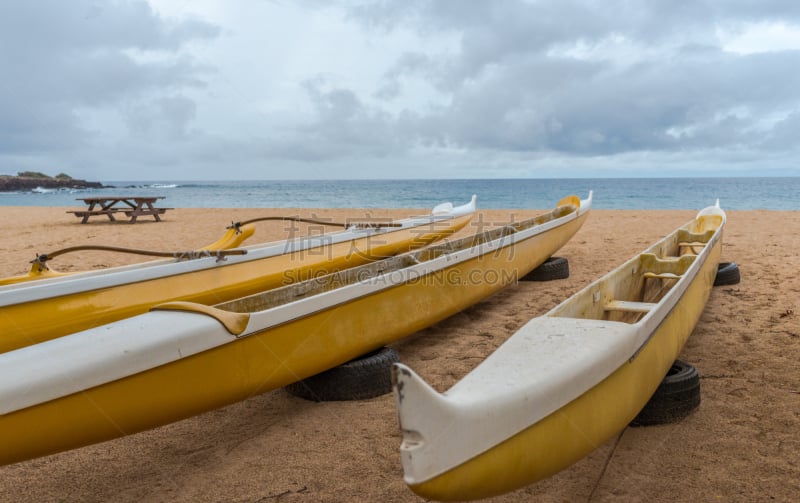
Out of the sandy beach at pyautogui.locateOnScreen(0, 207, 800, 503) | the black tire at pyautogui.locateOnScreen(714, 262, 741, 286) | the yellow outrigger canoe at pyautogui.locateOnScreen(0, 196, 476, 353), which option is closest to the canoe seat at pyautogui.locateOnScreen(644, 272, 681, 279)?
the sandy beach at pyautogui.locateOnScreen(0, 207, 800, 503)

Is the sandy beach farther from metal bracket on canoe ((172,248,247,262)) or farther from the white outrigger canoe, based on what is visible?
metal bracket on canoe ((172,248,247,262))

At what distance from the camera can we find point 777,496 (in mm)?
1842

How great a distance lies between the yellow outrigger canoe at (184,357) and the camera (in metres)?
1.77

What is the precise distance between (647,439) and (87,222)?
43.7ft

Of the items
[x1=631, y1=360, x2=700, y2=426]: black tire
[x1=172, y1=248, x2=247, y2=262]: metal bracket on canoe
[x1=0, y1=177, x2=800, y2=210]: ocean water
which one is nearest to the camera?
[x1=631, y1=360, x2=700, y2=426]: black tire

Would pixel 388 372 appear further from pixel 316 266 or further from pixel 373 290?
pixel 316 266

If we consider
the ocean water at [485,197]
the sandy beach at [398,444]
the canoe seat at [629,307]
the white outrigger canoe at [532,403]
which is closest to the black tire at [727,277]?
the sandy beach at [398,444]

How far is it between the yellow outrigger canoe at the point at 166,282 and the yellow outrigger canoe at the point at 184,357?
100 centimetres

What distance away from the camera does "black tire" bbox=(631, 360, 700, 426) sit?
2.34 metres

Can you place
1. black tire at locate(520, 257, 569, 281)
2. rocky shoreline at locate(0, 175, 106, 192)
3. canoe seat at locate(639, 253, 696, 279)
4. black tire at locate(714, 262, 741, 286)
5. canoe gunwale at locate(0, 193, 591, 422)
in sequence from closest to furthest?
canoe gunwale at locate(0, 193, 591, 422)
canoe seat at locate(639, 253, 696, 279)
black tire at locate(714, 262, 741, 286)
black tire at locate(520, 257, 569, 281)
rocky shoreline at locate(0, 175, 106, 192)

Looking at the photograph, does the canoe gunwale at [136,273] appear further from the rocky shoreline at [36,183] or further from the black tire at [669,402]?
the rocky shoreline at [36,183]

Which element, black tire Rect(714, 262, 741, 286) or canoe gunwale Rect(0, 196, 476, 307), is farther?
black tire Rect(714, 262, 741, 286)

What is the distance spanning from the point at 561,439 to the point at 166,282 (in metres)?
2.76

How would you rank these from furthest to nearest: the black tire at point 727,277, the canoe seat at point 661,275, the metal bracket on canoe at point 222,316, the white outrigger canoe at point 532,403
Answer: the black tire at point 727,277 → the canoe seat at point 661,275 → the metal bracket on canoe at point 222,316 → the white outrigger canoe at point 532,403
